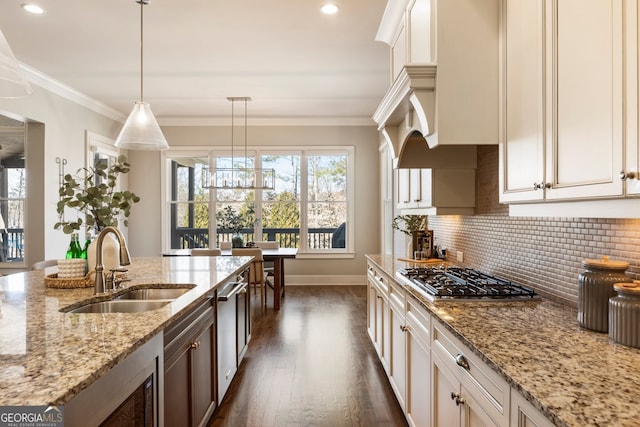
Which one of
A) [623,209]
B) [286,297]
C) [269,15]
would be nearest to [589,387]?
[623,209]

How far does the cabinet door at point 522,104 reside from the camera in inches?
64.4

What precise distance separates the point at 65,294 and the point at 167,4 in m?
2.43

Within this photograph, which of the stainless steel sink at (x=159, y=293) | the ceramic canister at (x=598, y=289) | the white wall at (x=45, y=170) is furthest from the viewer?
the white wall at (x=45, y=170)

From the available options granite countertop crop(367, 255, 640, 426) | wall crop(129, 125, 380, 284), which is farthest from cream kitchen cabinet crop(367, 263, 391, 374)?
wall crop(129, 125, 380, 284)

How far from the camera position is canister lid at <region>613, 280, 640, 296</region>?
126cm

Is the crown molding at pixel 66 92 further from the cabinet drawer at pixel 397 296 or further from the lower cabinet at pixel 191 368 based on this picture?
the cabinet drawer at pixel 397 296

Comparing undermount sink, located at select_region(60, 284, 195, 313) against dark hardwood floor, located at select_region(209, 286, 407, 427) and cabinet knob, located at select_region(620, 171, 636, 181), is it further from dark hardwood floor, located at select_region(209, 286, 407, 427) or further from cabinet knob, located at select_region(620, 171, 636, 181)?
cabinet knob, located at select_region(620, 171, 636, 181)

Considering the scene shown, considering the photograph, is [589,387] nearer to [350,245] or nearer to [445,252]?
[445,252]

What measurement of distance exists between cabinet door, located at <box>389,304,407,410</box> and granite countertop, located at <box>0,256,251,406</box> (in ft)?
3.81

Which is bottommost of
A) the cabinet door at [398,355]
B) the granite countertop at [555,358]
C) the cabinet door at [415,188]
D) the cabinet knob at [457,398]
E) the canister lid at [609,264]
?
the cabinet door at [398,355]

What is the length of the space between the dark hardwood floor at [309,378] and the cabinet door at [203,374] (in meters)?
0.35

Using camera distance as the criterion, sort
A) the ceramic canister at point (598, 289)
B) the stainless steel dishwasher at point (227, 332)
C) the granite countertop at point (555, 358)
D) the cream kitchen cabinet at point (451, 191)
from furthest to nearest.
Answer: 1. the cream kitchen cabinet at point (451, 191)
2. the stainless steel dishwasher at point (227, 332)
3. the ceramic canister at point (598, 289)
4. the granite countertop at point (555, 358)

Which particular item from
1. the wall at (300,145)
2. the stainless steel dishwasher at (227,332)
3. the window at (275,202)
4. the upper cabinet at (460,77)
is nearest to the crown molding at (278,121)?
the wall at (300,145)

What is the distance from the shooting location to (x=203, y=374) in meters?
2.28
